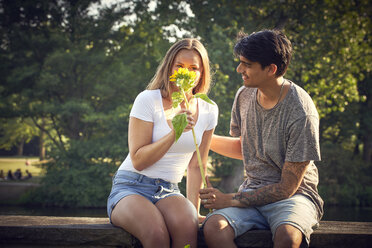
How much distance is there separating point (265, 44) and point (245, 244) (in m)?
1.11

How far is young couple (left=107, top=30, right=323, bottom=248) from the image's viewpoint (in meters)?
2.14

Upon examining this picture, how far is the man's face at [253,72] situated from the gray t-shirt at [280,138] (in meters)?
0.16

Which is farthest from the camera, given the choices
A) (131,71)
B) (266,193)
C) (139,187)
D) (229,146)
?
(131,71)

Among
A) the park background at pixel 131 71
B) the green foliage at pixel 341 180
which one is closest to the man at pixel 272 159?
the park background at pixel 131 71

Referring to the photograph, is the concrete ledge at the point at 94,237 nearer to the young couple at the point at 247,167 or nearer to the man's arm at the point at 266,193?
the young couple at the point at 247,167

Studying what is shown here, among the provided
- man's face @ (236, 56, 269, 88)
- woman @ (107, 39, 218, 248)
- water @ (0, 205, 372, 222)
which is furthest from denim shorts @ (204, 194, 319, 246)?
water @ (0, 205, 372, 222)

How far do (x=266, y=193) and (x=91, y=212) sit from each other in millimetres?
12774

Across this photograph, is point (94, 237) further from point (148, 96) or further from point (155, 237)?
point (148, 96)

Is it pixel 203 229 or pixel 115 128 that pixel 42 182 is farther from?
pixel 203 229

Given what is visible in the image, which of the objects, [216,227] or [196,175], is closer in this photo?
[216,227]

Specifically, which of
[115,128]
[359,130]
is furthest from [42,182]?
[359,130]

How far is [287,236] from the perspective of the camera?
2.01 meters

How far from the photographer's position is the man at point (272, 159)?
2.13 metres

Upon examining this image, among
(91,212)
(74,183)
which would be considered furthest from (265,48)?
(74,183)
